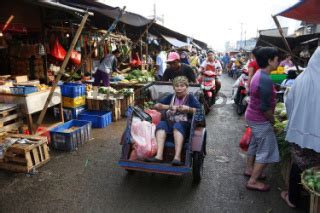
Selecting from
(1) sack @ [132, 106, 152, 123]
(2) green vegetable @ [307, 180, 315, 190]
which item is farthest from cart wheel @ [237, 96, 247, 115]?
(2) green vegetable @ [307, 180, 315, 190]

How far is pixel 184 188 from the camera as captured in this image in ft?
13.5

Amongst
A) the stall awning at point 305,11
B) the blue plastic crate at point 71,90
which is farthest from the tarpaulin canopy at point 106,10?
the stall awning at point 305,11

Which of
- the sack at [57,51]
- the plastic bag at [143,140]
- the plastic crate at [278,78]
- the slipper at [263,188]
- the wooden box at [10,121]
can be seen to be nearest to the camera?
the plastic bag at [143,140]

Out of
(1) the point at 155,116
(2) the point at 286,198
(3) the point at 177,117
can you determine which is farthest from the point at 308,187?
(1) the point at 155,116

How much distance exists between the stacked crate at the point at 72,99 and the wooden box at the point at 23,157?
2426 mm

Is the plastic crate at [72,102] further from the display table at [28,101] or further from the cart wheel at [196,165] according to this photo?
the cart wheel at [196,165]

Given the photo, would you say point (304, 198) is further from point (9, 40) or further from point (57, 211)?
point (9, 40)

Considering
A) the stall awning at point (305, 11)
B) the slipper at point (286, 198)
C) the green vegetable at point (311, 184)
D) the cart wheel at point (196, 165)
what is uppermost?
the stall awning at point (305, 11)

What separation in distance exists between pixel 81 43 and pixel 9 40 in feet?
7.75

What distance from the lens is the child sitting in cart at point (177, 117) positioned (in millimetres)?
3910

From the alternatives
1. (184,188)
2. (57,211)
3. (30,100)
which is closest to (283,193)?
(184,188)

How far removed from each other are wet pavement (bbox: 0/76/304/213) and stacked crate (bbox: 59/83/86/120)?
2.09 meters

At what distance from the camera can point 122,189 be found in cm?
405

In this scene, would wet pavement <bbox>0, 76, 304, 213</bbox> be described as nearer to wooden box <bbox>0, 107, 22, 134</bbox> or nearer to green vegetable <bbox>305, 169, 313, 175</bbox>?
green vegetable <bbox>305, 169, 313, 175</bbox>
